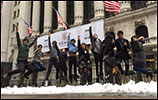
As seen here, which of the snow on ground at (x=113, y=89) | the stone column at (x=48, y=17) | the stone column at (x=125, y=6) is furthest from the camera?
the stone column at (x=48, y=17)

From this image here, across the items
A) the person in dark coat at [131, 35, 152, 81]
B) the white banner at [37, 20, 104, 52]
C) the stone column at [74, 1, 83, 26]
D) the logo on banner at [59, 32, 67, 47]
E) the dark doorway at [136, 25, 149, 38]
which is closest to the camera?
the person in dark coat at [131, 35, 152, 81]

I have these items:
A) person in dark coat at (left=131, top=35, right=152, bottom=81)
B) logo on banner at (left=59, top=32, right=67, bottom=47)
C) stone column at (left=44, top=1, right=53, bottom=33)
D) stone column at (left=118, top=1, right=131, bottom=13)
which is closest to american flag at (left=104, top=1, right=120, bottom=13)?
stone column at (left=118, top=1, right=131, bottom=13)

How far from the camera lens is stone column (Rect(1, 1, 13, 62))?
3572 centimetres

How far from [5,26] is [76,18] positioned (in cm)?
2093

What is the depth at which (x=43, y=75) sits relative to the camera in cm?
1002

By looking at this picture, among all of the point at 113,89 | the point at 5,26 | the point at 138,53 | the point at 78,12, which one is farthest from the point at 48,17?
the point at 113,89

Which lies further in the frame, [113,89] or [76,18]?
[76,18]

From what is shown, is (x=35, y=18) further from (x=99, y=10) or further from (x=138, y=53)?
(x=138, y=53)

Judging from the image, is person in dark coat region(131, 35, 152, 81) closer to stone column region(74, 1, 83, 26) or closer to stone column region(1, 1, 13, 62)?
stone column region(74, 1, 83, 26)

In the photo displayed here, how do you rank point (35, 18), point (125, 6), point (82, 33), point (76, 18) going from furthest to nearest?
point (35, 18) → point (76, 18) → point (82, 33) → point (125, 6)

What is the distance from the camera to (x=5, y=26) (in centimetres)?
3691

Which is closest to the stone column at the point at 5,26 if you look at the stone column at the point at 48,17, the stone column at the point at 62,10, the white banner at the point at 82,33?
the stone column at the point at 48,17

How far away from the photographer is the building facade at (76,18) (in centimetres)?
1852

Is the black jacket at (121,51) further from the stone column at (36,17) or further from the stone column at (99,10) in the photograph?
the stone column at (36,17)
